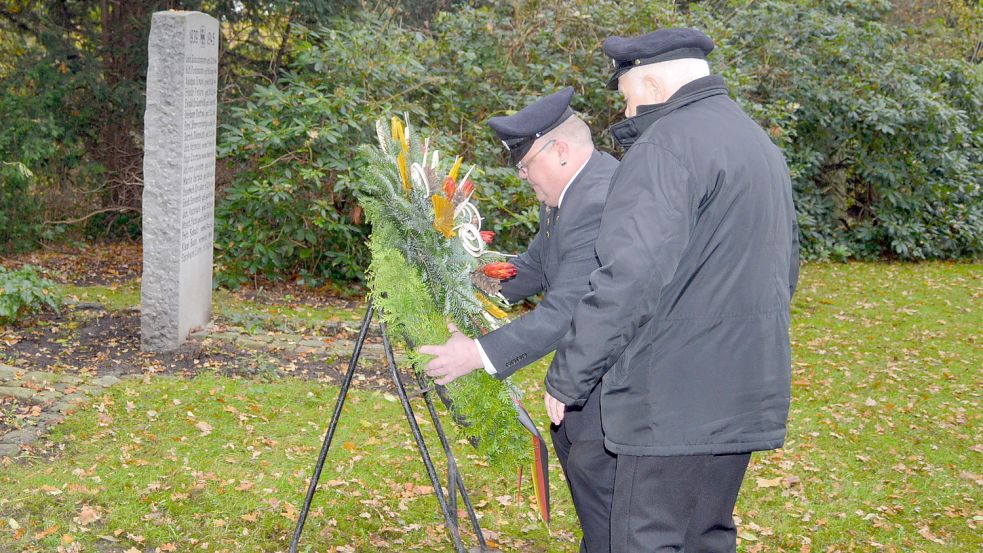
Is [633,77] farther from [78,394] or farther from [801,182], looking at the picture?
[801,182]

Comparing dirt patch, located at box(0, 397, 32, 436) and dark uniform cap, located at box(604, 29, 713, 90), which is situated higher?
dark uniform cap, located at box(604, 29, 713, 90)

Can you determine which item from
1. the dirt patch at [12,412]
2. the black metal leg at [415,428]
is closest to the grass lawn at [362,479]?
the dirt patch at [12,412]

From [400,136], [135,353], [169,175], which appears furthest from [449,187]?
[135,353]

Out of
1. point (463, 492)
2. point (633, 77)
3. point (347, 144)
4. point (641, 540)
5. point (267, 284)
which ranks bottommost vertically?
point (267, 284)

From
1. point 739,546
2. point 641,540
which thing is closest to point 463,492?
point 641,540

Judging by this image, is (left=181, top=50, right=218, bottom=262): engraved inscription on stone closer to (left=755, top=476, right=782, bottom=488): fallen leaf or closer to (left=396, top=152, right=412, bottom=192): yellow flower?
(left=396, top=152, right=412, bottom=192): yellow flower

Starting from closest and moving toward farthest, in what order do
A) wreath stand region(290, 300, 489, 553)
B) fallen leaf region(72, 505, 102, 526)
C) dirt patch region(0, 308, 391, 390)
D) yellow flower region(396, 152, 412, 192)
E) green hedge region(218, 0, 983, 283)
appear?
yellow flower region(396, 152, 412, 192) → wreath stand region(290, 300, 489, 553) → fallen leaf region(72, 505, 102, 526) → dirt patch region(0, 308, 391, 390) → green hedge region(218, 0, 983, 283)

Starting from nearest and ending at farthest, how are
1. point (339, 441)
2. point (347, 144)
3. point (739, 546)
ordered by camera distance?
point (739, 546) → point (339, 441) → point (347, 144)

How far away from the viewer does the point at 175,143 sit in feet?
22.7

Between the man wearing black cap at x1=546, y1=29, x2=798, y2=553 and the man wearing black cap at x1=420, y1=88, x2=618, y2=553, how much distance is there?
359 millimetres

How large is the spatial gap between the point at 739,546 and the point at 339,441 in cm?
246

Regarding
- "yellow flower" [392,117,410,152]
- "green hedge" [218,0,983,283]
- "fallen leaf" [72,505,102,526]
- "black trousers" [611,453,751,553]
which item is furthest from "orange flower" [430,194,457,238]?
"green hedge" [218,0,983,283]

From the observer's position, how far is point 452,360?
129 inches

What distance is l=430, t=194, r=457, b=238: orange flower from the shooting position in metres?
3.31
